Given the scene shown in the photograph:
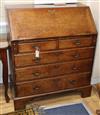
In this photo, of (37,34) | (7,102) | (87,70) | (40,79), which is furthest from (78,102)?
(37,34)

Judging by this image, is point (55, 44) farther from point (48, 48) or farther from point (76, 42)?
point (76, 42)

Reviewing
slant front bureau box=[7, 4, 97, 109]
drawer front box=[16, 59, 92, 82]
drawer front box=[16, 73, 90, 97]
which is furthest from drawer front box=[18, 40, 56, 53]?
drawer front box=[16, 73, 90, 97]

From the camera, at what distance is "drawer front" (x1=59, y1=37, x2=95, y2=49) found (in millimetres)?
2012

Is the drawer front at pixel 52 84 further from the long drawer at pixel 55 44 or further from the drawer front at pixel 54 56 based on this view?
the long drawer at pixel 55 44

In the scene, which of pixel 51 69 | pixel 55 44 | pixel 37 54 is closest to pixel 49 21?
pixel 55 44

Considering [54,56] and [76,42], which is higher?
[76,42]

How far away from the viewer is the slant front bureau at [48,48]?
190 centimetres

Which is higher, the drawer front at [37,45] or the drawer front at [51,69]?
the drawer front at [37,45]

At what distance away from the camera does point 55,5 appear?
216 cm

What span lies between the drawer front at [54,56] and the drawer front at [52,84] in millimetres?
219

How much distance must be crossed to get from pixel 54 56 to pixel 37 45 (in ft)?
0.75

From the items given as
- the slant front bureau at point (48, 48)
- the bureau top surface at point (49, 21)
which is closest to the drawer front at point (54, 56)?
the slant front bureau at point (48, 48)

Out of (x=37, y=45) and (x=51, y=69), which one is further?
(x=51, y=69)

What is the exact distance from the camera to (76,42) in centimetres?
206
